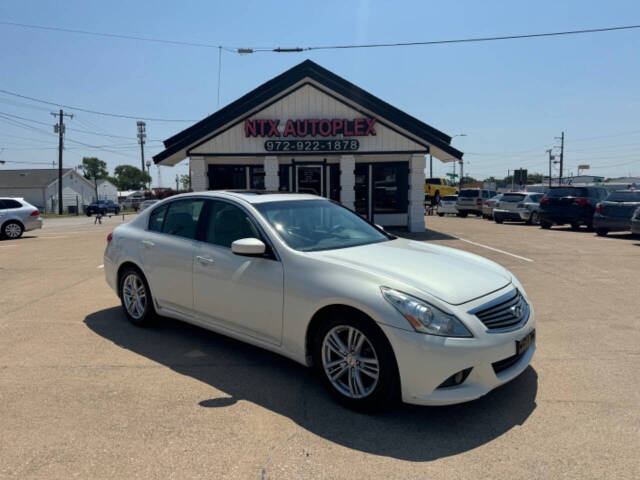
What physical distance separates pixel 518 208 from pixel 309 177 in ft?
35.0

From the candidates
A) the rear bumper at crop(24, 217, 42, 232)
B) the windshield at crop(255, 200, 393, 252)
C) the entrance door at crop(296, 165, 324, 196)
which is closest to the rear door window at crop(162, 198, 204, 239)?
the windshield at crop(255, 200, 393, 252)

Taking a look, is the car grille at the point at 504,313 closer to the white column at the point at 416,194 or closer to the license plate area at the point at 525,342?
the license plate area at the point at 525,342

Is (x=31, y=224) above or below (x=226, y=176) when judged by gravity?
below

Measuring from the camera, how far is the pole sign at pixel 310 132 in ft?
54.3

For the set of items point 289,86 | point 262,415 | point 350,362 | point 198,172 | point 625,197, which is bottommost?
point 262,415

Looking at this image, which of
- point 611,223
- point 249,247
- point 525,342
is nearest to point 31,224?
point 249,247

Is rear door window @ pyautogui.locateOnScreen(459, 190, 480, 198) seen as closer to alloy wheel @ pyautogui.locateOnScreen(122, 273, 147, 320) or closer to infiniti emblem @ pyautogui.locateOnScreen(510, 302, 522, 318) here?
alloy wheel @ pyautogui.locateOnScreen(122, 273, 147, 320)

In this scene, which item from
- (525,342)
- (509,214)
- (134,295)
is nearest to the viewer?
(525,342)

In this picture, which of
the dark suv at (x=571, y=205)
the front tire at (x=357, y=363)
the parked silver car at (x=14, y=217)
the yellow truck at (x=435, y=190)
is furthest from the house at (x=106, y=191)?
the front tire at (x=357, y=363)

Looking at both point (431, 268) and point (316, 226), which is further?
point (316, 226)

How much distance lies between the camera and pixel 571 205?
58.2 ft

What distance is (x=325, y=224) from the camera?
4586mm

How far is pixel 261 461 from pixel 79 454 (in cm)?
114

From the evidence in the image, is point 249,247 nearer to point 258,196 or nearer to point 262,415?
point 258,196
